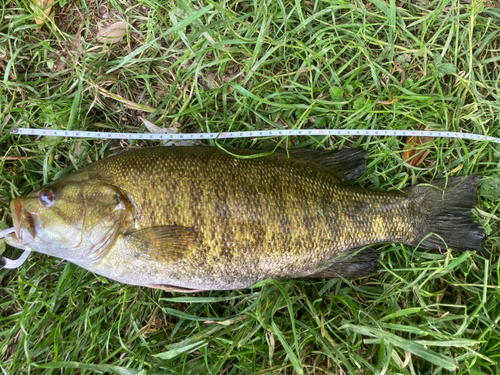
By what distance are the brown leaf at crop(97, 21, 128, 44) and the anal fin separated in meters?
2.53

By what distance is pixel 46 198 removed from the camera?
2.17 m

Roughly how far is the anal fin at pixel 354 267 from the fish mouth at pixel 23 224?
1968 mm

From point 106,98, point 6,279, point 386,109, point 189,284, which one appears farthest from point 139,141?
point 386,109

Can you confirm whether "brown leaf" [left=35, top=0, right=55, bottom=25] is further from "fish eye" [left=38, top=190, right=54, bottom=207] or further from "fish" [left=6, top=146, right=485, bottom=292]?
"fish eye" [left=38, top=190, right=54, bottom=207]

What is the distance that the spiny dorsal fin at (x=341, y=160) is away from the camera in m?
2.60

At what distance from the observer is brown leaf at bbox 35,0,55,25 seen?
264cm

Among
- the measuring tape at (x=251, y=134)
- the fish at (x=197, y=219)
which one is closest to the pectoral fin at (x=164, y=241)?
the fish at (x=197, y=219)

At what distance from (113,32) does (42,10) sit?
56cm

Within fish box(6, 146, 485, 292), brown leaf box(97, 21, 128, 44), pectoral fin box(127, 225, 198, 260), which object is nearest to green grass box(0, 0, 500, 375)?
brown leaf box(97, 21, 128, 44)

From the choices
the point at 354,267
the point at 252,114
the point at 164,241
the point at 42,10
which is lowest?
the point at 354,267

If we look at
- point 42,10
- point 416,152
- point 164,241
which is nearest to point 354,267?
point 416,152

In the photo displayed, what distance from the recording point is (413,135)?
268 centimetres

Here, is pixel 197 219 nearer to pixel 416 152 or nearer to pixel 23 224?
pixel 23 224

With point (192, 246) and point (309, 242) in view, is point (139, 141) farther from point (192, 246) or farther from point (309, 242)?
point (309, 242)
